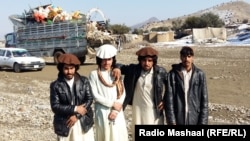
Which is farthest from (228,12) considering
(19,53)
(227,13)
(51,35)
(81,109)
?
(81,109)

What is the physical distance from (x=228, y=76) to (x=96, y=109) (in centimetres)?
1310

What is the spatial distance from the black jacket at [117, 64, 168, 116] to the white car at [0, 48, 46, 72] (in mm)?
16445

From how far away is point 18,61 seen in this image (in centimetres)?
2136

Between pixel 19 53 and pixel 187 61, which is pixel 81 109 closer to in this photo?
pixel 187 61

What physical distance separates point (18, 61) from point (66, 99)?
1675cm

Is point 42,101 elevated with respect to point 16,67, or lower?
lower

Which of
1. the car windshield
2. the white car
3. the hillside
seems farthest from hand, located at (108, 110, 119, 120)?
the hillside

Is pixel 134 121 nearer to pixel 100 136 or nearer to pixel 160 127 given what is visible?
pixel 100 136

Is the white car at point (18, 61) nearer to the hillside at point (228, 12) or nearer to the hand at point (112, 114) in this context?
the hand at point (112, 114)

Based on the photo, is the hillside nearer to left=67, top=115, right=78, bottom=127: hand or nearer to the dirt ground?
the dirt ground

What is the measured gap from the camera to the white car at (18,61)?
2141 cm

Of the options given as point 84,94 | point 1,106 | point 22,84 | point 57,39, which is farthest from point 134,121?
point 57,39

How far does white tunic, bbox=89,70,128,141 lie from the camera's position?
5320mm

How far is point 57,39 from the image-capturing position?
23.9m
